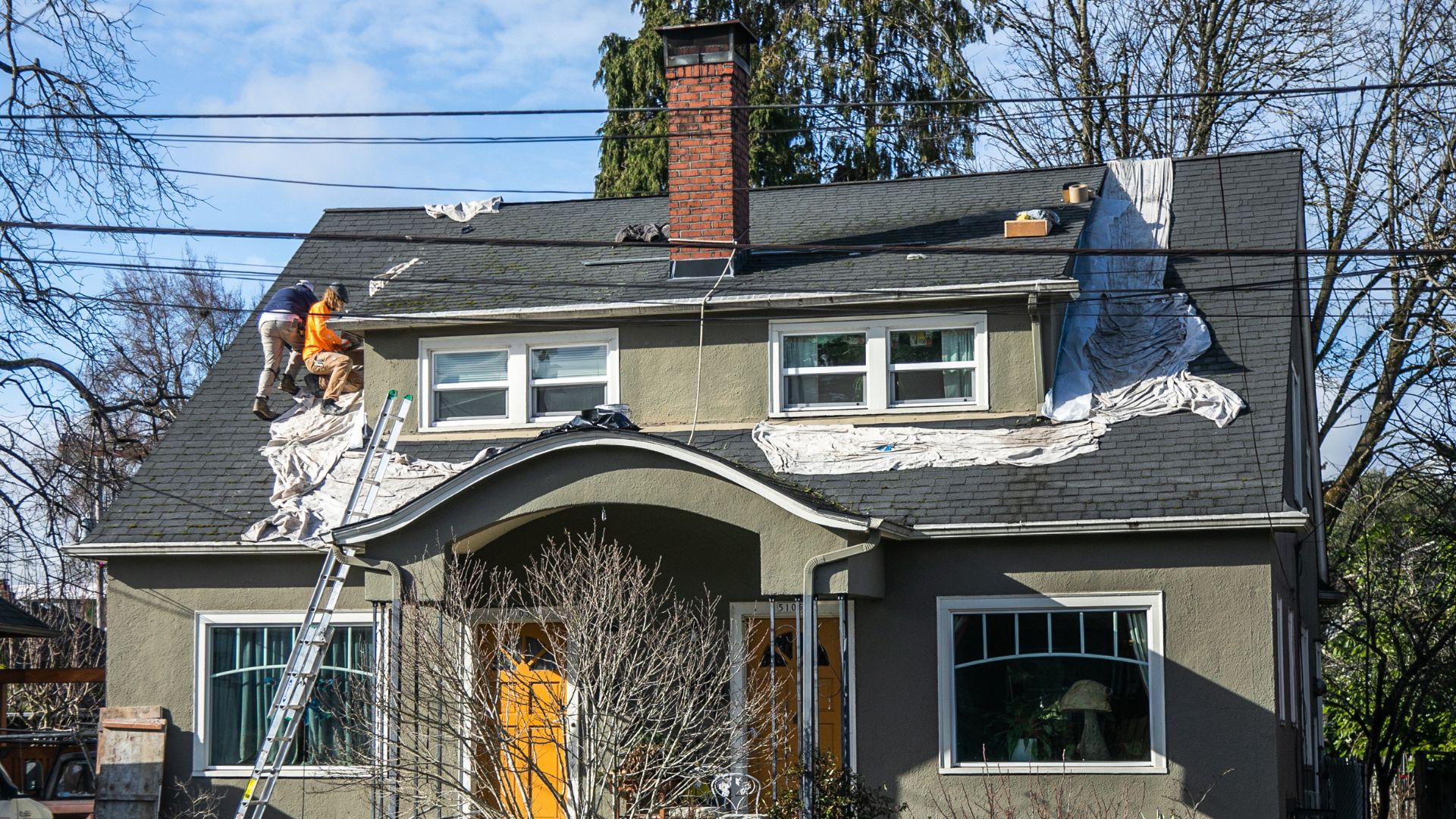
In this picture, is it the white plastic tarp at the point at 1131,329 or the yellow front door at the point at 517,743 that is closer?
the yellow front door at the point at 517,743

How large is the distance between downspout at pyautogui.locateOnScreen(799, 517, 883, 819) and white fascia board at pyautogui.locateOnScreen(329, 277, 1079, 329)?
3.29 meters

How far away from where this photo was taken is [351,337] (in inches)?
637

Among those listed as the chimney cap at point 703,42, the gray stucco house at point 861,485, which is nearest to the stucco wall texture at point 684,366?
the gray stucco house at point 861,485

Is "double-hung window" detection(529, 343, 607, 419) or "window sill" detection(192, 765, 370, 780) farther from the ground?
"double-hung window" detection(529, 343, 607, 419)

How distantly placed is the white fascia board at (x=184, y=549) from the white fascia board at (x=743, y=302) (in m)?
2.60

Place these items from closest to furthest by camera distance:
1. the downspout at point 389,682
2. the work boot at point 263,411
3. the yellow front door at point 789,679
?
the downspout at point 389,682 < the yellow front door at point 789,679 < the work boot at point 263,411

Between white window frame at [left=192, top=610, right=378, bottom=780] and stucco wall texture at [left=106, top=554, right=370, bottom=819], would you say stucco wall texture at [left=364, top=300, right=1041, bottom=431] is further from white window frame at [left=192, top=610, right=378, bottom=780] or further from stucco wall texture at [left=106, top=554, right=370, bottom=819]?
white window frame at [left=192, top=610, right=378, bottom=780]

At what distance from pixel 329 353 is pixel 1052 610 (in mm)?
8152

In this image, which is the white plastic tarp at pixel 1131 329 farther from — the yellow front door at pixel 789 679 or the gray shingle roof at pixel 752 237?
the yellow front door at pixel 789 679

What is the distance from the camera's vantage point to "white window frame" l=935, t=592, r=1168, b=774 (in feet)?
40.3

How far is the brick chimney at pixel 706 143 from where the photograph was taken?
1605 centimetres

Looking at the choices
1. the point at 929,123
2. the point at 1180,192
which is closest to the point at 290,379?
the point at 1180,192

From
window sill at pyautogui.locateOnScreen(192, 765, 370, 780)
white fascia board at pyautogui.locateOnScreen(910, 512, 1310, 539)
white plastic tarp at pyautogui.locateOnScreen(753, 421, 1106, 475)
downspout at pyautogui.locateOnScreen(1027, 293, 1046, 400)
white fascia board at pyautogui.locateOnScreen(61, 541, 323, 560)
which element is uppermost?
downspout at pyautogui.locateOnScreen(1027, 293, 1046, 400)

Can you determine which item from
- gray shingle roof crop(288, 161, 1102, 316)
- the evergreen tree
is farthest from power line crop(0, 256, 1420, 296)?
the evergreen tree
